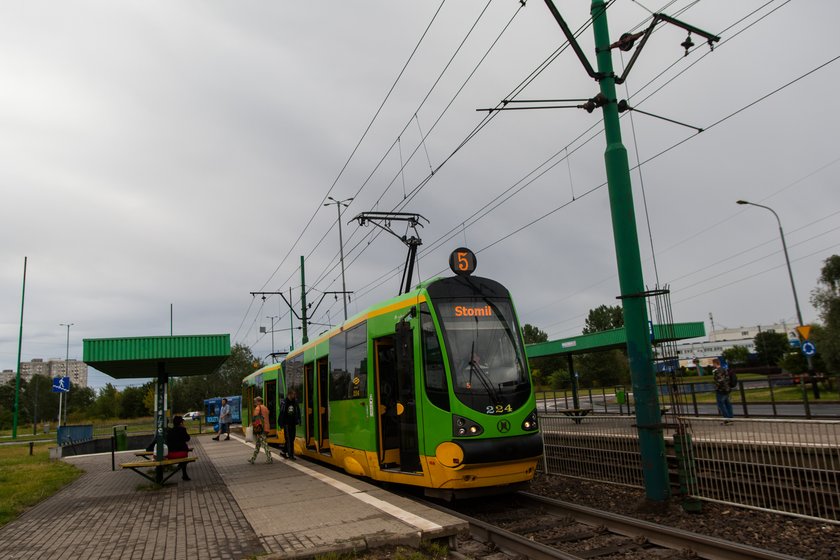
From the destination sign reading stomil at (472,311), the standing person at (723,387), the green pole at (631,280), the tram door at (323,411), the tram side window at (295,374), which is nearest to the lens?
the green pole at (631,280)

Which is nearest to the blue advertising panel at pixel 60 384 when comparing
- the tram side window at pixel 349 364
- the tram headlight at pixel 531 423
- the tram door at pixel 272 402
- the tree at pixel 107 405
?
the tram door at pixel 272 402

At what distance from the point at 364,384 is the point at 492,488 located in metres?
2.99

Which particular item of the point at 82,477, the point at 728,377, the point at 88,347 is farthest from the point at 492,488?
the point at 82,477

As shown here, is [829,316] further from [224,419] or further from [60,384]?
[60,384]

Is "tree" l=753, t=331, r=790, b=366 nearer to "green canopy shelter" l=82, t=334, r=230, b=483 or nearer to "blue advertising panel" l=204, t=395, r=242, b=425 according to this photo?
"blue advertising panel" l=204, t=395, r=242, b=425

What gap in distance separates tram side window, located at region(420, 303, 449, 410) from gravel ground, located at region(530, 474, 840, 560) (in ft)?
9.75

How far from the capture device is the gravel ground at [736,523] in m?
6.31

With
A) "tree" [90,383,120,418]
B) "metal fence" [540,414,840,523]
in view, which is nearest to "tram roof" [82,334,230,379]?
"metal fence" [540,414,840,523]

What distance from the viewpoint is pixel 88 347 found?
1275cm

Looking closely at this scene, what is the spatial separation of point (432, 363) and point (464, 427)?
3.47 feet

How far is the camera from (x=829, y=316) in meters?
38.2

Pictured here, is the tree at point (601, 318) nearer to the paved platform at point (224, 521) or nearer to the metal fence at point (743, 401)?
the metal fence at point (743, 401)

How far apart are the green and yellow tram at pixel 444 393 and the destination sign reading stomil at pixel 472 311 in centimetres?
2

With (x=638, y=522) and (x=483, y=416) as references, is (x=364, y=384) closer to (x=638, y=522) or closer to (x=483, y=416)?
(x=483, y=416)
